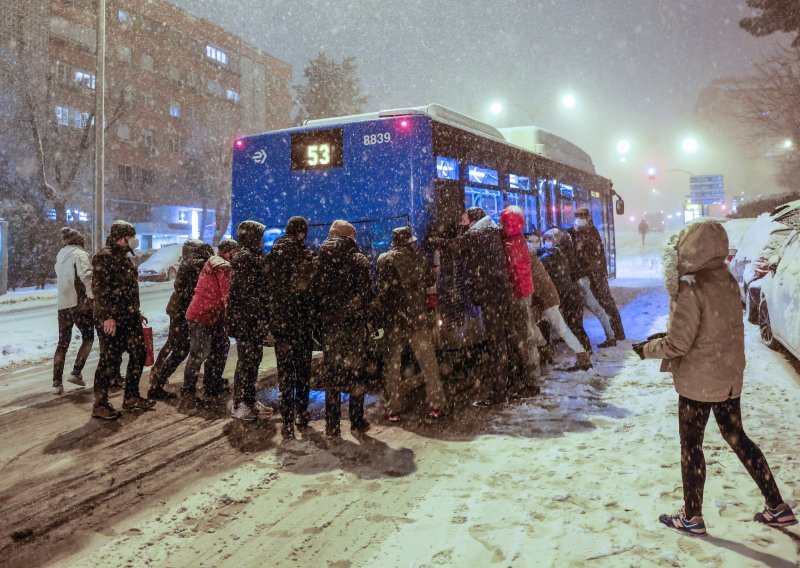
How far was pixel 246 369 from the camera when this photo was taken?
238 inches

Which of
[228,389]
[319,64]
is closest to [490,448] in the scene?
[228,389]

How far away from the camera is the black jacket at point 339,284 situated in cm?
537

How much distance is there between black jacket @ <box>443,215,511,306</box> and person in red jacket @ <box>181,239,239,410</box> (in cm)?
252

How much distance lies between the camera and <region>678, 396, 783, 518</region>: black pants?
3461mm

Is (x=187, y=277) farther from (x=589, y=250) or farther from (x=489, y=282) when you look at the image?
(x=589, y=250)

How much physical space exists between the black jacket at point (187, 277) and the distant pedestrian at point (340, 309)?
2.02 meters

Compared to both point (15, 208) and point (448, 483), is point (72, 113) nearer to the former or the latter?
point (15, 208)

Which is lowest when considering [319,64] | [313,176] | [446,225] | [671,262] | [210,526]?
[210,526]

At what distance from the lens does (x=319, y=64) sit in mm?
50781

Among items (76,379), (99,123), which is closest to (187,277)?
(76,379)

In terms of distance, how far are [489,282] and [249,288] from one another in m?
2.51

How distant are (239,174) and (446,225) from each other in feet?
10.0

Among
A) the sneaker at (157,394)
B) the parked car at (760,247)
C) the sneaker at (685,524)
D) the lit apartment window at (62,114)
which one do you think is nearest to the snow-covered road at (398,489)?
the sneaker at (685,524)

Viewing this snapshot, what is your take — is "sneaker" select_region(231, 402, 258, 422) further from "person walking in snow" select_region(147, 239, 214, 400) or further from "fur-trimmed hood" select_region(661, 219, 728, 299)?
"fur-trimmed hood" select_region(661, 219, 728, 299)
